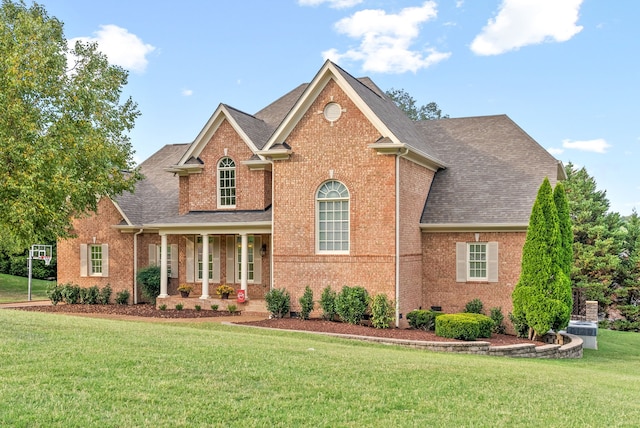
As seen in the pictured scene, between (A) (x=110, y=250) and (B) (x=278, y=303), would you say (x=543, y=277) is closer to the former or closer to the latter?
(B) (x=278, y=303)

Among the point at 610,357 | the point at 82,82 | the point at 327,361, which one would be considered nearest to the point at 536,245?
the point at 610,357

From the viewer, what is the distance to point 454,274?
2164 centimetres

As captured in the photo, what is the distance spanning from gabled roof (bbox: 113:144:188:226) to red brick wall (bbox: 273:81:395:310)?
766 centimetres

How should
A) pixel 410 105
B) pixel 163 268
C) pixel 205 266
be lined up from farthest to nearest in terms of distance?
pixel 410 105 → pixel 163 268 → pixel 205 266

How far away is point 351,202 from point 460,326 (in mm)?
5399

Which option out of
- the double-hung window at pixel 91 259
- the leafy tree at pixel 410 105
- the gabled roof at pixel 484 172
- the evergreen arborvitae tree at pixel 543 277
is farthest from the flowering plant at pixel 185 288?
the leafy tree at pixel 410 105

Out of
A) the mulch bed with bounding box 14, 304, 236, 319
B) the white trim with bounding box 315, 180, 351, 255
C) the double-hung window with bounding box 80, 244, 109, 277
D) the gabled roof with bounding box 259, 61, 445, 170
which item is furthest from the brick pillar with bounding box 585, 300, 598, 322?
the double-hung window with bounding box 80, 244, 109, 277

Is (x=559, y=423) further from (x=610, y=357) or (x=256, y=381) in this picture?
(x=610, y=357)

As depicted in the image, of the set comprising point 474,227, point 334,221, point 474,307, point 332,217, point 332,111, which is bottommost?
point 474,307

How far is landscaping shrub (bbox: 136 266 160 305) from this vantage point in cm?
2552

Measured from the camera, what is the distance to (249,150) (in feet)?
78.1

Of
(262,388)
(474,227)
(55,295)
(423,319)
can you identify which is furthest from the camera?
(55,295)

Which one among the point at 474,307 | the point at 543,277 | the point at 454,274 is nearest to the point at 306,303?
the point at 454,274

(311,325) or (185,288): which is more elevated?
(185,288)
